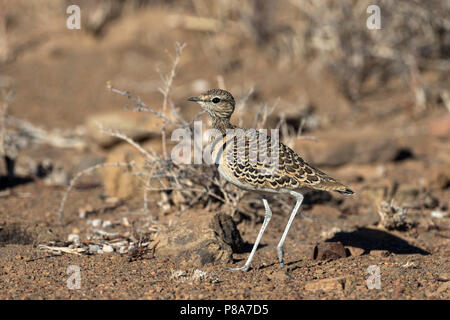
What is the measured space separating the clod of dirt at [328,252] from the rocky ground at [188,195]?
0.04 feet

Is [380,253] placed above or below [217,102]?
below

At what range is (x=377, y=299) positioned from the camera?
A: 4.19 meters

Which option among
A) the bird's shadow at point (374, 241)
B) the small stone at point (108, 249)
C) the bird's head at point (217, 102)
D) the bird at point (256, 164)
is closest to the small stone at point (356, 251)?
the bird's shadow at point (374, 241)

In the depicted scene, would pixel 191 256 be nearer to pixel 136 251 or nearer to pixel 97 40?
pixel 136 251

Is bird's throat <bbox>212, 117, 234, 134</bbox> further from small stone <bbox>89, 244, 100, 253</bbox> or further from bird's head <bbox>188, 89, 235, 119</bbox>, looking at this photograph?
small stone <bbox>89, 244, 100, 253</bbox>

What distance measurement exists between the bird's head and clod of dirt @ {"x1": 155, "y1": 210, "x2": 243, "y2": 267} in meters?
1.00

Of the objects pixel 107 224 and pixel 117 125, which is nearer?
pixel 107 224

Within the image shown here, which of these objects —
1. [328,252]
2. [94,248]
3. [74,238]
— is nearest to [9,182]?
[74,238]

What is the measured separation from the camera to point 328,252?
5266 millimetres

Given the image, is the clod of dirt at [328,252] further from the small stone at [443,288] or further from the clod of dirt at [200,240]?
the small stone at [443,288]

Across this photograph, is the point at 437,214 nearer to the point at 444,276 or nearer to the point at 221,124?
the point at 444,276

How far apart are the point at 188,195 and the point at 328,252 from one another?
1824 mm

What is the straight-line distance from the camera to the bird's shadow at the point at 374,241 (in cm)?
570

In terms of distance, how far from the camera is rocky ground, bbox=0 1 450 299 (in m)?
4.69
